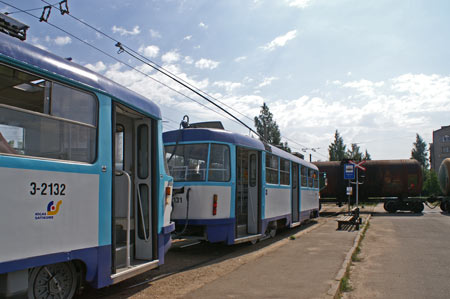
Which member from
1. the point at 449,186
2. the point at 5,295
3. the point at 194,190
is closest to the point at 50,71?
the point at 5,295

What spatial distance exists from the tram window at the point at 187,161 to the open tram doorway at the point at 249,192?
148 centimetres

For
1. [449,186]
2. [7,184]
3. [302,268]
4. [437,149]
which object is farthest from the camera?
[437,149]

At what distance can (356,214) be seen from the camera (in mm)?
15750

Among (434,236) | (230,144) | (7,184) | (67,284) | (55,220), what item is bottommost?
(434,236)

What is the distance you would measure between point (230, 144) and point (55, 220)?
566 centimetres

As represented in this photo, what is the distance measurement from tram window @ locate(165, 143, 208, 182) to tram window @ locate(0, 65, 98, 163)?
4.30 metres

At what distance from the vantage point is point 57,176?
13.5ft

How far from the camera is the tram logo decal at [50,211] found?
389 centimetres

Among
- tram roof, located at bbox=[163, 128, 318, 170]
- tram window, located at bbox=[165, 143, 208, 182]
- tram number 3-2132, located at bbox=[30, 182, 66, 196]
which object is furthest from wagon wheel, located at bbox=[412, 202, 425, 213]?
tram number 3-2132, located at bbox=[30, 182, 66, 196]

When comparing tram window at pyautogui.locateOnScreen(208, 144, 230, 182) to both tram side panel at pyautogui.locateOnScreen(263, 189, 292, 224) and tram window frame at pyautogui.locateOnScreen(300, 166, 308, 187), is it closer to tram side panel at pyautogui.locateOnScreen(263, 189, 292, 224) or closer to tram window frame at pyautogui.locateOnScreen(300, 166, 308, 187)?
tram side panel at pyautogui.locateOnScreen(263, 189, 292, 224)

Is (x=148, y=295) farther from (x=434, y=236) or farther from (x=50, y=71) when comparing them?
(x=434, y=236)

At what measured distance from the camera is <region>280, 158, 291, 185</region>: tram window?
A: 1263 cm

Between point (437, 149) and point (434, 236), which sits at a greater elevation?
point (437, 149)

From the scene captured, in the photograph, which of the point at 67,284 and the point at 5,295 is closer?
the point at 5,295
